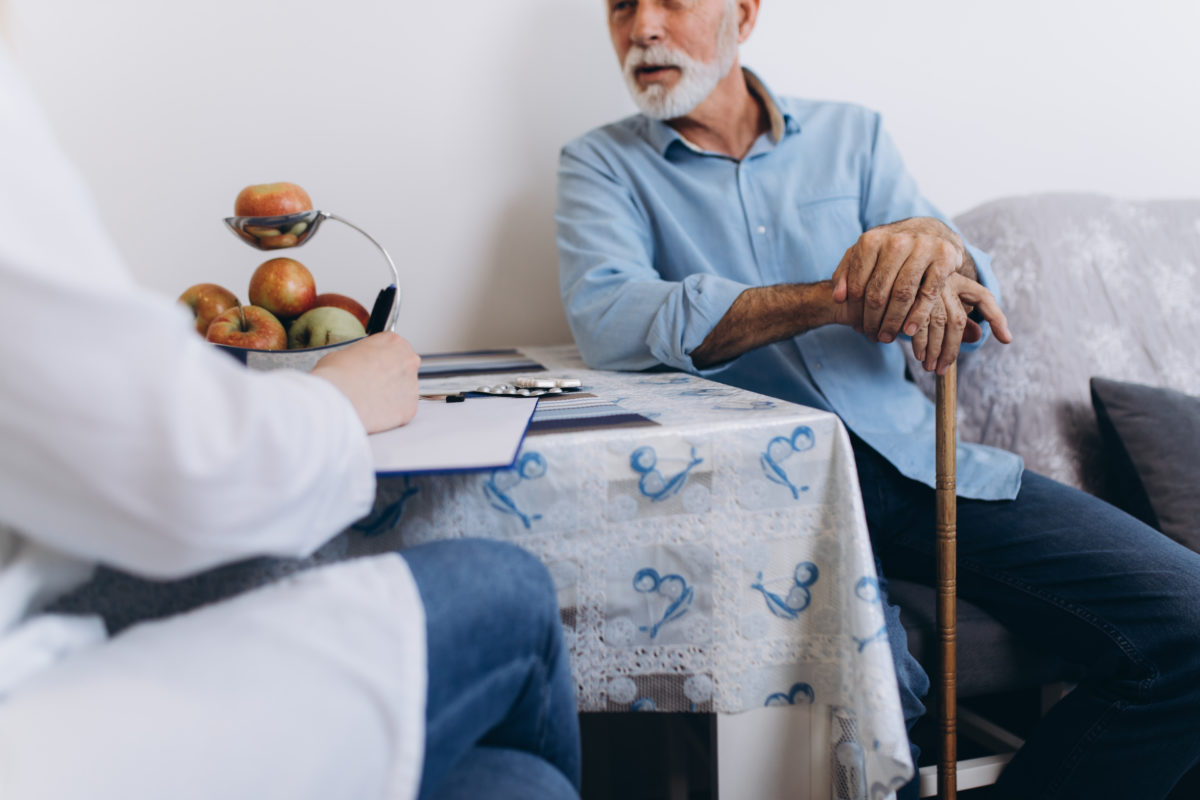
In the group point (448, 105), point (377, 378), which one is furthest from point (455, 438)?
point (448, 105)

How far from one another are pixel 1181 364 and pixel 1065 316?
21 cm

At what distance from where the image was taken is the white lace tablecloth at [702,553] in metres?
0.67

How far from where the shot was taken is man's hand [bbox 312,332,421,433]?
2.11 ft

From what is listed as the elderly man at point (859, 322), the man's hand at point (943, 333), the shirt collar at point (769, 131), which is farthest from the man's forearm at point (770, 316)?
the shirt collar at point (769, 131)

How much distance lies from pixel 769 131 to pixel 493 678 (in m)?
1.08

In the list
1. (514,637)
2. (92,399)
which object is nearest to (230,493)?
(92,399)

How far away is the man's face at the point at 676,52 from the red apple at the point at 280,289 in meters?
0.66

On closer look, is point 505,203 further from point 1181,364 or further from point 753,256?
point 1181,364

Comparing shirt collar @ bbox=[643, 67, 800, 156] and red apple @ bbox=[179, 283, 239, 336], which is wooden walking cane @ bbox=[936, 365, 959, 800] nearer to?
shirt collar @ bbox=[643, 67, 800, 156]

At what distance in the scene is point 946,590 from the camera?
0.86m

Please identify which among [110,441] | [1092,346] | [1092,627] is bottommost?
[1092,627]

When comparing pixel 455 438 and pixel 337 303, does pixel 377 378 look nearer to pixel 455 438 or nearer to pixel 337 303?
pixel 455 438

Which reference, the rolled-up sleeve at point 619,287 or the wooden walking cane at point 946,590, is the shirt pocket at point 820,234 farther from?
the wooden walking cane at point 946,590

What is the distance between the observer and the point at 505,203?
1572mm
